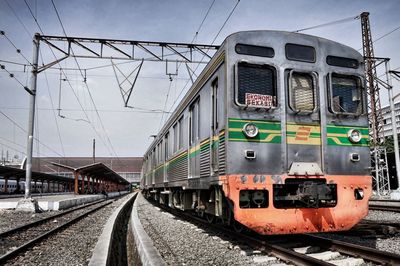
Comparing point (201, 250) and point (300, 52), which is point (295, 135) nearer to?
point (300, 52)

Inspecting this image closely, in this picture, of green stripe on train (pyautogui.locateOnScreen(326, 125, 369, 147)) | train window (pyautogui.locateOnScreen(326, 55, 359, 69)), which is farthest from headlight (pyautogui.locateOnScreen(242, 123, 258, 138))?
train window (pyautogui.locateOnScreen(326, 55, 359, 69))

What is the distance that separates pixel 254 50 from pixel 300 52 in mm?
954

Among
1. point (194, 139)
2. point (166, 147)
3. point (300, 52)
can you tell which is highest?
point (300, 52)

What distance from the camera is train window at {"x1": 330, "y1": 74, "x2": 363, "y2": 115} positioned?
678 centimetres

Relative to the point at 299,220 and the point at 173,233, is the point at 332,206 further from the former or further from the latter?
the point at 173,233

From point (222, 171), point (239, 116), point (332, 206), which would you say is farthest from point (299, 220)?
point (239, 116)

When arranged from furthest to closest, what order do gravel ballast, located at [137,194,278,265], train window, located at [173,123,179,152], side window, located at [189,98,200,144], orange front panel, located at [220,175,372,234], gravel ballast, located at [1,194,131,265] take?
1. train window, located at [173,123,179,152]
2. side window, located at [189,98,200,144]
3. gravel ballast, located at [1,194,131,265]
4. orange front panel, located at [220,175,372,234]
5. gravel ballast, located at [137,194,278,265]

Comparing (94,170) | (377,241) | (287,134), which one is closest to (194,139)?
(287,134)

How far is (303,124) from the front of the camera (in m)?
6.50

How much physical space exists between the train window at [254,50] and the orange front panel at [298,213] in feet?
7.06

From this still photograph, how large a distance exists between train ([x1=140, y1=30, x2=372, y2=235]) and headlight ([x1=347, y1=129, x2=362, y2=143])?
2 cm

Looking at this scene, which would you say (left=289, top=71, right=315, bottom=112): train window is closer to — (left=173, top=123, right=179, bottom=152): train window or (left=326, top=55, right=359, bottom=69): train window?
(left=326, top=55, right=359, bottom=69): train window

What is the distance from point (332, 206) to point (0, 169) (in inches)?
977

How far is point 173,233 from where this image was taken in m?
8.48
